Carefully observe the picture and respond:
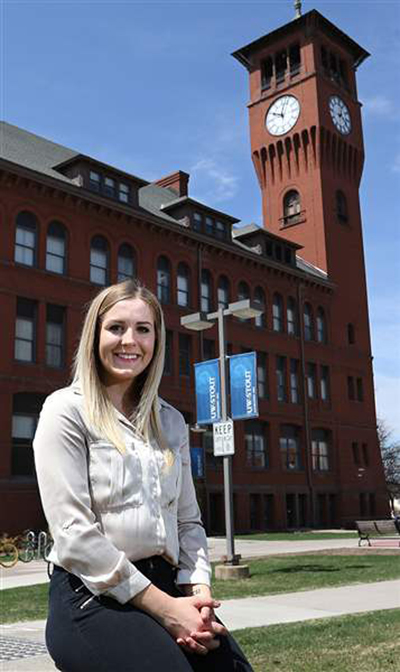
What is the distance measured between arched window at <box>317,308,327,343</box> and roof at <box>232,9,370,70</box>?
1925cm

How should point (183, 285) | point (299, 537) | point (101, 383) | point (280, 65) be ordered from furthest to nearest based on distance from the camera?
point (280, 65) < point (183, 285) < point (299, 537) < point (101, 383)

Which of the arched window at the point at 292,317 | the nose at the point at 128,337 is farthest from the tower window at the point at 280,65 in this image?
the nose at the point at 128,337

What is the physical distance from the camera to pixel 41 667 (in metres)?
6.18

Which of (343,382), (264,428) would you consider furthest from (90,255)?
(343,382)

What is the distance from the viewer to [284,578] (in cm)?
1425

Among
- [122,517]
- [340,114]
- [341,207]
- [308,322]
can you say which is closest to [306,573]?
[122,517]

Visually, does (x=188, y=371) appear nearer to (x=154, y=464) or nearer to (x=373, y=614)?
(x=373, y=614)

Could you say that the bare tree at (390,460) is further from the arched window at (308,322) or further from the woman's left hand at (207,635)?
the woman's left hand at (207,635)

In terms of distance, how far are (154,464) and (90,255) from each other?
3266 cm

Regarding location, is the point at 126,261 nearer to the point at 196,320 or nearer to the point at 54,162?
the point at 54,162

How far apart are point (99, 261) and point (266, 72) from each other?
2622 cm

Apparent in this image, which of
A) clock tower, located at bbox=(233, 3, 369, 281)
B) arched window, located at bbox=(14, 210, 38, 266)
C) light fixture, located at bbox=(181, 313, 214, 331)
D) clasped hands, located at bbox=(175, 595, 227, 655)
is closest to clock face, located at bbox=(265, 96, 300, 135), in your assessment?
clock tower, located at bbox=(233, 3, 369, 281)

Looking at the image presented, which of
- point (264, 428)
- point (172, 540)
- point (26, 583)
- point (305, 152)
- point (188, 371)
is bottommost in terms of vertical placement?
point (26, 583)

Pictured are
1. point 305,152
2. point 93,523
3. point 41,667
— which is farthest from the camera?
point 305,152
